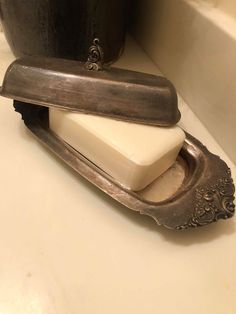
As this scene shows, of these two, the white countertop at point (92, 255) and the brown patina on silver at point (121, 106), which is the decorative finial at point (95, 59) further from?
the white countertop at point (92, 255)

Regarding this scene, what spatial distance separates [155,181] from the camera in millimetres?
389

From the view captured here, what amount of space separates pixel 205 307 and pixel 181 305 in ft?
0.08

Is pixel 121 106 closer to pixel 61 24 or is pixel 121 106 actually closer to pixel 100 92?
pixel 100 92

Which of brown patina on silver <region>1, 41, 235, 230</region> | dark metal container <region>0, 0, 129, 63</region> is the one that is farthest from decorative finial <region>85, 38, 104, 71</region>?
dark metal container <region>0, 0, 129, 63</region>

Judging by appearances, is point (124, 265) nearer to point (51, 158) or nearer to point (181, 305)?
point (181, 305)

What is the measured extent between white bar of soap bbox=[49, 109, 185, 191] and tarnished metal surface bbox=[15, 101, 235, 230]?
14 mm

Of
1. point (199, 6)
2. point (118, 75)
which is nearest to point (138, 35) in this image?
point (199, 6)

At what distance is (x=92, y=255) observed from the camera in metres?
0.34

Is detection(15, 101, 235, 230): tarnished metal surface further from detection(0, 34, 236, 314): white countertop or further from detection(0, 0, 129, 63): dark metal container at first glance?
detection(0, 0, 129, 63): dark metal container

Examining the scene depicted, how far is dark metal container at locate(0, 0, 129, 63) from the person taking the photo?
448 millimetres

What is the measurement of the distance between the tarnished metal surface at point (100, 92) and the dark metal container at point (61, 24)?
0.38ft

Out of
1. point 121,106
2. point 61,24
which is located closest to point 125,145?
point 121,106

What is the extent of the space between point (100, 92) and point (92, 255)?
18 centimetres

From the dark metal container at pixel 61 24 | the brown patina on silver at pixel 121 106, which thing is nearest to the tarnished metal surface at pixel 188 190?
the brown patina on silver at pixel 121 106
